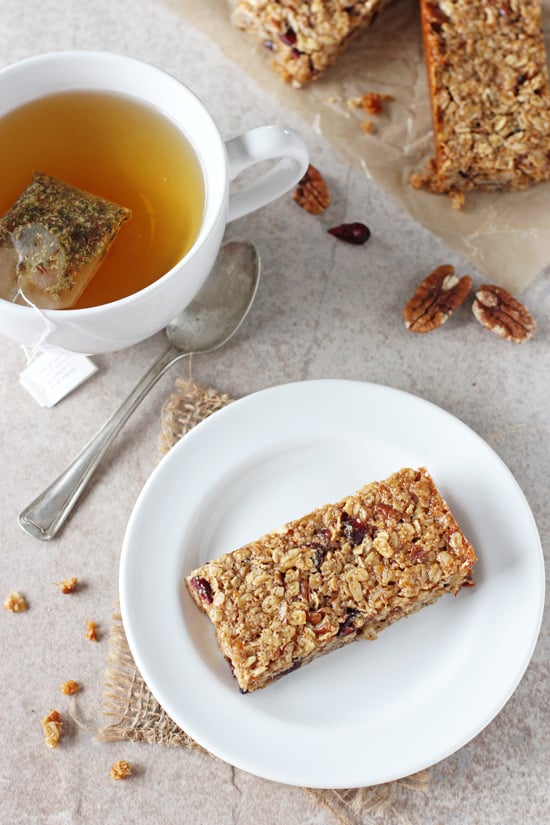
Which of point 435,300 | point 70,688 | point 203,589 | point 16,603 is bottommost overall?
point 70,688

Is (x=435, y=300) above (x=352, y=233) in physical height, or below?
below

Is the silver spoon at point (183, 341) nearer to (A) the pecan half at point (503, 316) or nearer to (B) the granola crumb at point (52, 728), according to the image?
(B) the granola crumb at point (52, 728)

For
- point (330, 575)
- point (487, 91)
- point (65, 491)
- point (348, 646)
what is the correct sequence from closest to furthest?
1. point (330, 575)
2. point (348, 646)
3. point (65, 491)
4. point (487, 91)

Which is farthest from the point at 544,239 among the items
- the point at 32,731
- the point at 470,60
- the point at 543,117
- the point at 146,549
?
the point at 32,731

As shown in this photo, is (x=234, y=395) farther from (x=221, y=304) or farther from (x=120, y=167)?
(x=120, y=167)

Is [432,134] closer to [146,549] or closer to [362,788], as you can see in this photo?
[146,549]

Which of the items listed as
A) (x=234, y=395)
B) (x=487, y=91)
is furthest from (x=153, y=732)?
(x=487, y=91)
